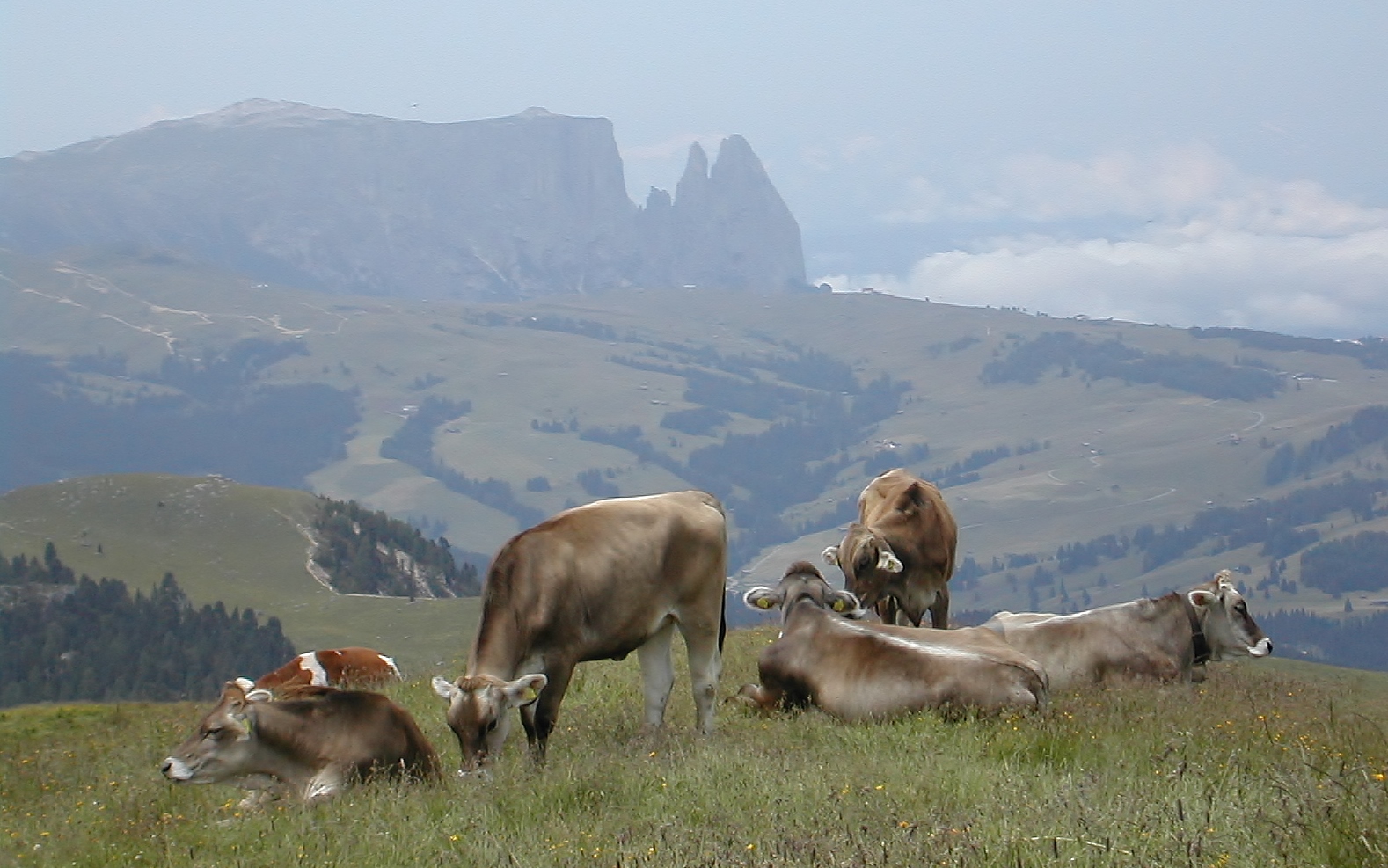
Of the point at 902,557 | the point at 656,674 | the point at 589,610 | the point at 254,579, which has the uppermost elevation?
the point at 589,610

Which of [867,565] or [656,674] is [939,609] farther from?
[656,674]

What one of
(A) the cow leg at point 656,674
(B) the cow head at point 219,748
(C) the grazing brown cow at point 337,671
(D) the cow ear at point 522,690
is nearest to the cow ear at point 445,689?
(D) the cow ear at point 522,690

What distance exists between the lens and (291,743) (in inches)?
541

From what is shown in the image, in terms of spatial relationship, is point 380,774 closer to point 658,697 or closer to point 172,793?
point 172,793

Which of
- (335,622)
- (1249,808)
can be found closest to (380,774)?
(1249,808)

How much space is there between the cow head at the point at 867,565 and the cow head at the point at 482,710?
7961 millimetres

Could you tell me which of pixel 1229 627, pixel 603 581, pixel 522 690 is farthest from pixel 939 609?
pixel 522 690

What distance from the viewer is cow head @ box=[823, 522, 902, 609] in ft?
65.9

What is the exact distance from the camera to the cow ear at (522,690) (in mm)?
12758

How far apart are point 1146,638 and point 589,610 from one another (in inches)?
331

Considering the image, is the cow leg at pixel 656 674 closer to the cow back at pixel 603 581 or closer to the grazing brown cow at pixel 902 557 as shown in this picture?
the cow back at pixel 603 581

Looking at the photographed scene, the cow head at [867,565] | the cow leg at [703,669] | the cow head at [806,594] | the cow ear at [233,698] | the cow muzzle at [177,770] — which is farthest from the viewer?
the cow head at [867,565]

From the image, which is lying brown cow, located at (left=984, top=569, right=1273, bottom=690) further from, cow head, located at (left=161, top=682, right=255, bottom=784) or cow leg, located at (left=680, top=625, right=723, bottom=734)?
cow head, located at (left=161, top=682, right=255, bottom=784)

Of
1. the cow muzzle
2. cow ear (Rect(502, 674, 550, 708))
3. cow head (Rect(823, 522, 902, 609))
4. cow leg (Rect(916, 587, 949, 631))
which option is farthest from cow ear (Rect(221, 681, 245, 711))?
cow leg (Rect(916, 587, 949, 631))
